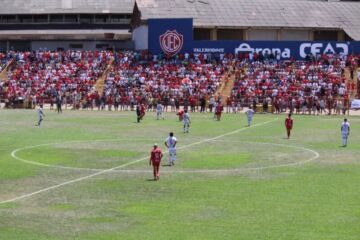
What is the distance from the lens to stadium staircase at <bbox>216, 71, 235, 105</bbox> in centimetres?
8119

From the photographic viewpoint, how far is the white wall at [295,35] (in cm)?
9669

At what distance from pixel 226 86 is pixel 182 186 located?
5515 centimetres

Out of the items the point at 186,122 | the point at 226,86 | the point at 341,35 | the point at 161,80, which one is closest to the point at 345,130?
the point at 186,122

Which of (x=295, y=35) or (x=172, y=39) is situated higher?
(x=295, y=35)

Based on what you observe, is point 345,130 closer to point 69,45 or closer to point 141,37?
point 141,37

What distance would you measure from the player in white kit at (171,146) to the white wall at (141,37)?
→ 5779 cm

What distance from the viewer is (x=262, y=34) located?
315ft

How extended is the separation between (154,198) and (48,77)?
202 feet

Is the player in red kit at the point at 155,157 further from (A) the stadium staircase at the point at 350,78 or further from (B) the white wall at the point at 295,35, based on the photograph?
(B) the white wall at the point at 295,35

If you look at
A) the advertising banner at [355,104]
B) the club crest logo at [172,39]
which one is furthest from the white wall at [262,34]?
the advertising banner at [355,104]

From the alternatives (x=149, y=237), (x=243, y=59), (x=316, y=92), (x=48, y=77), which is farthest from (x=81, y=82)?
(x=149, y=237)

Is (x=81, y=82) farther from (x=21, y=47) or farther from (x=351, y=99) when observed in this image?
(x=351, y=99)

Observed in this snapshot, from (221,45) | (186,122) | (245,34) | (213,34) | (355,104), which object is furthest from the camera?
(245,34)

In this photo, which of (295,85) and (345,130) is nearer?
(345,130)
